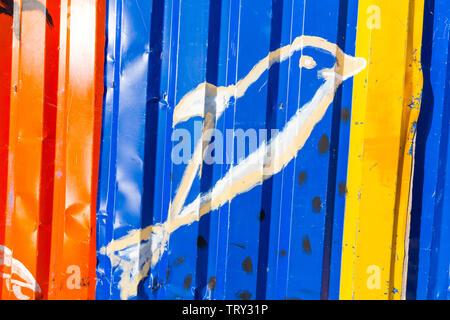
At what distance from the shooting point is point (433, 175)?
4.55 feet

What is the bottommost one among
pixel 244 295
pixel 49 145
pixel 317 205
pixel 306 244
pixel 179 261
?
pixel 244 295

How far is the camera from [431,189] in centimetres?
139

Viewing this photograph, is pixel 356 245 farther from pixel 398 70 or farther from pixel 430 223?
pixel 398 70

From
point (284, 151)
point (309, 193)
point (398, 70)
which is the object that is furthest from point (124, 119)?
point (398, 70)

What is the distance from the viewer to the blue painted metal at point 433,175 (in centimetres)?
136

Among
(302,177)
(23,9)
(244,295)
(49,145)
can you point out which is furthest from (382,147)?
(23,9)

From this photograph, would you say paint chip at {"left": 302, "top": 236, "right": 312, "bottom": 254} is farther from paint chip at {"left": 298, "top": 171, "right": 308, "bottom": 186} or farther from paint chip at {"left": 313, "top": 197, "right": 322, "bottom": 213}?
paint chip at {"left": 298, "top": 171, "right": 308, "bottom": 186}

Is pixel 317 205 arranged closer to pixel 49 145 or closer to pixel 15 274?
pixel 49 145

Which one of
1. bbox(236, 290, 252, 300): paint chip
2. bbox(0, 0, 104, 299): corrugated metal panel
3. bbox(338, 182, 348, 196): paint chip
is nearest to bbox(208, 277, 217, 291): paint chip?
bbox(236, 290, 252, 300): paint chip

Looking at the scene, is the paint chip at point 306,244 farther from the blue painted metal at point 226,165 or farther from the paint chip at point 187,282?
the paint chip at point 187,282

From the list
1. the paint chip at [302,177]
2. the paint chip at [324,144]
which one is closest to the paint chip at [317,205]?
the paint chip at [302,177]

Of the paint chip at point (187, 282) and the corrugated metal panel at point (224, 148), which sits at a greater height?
the corrugated metal panel at point (224, 148)

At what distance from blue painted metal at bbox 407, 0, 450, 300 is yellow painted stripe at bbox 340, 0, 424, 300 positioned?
0.05 meters

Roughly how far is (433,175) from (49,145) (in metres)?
1.86
